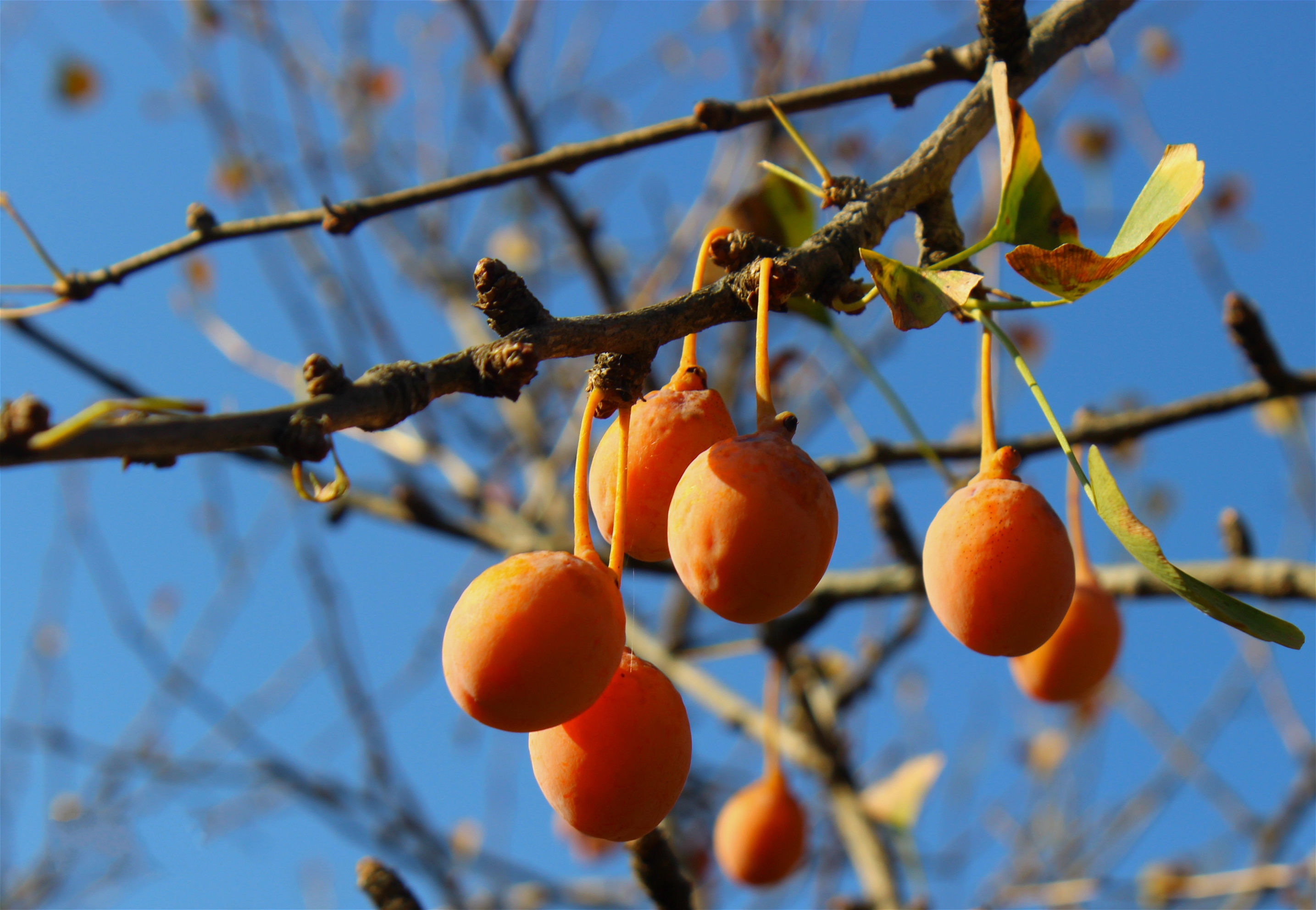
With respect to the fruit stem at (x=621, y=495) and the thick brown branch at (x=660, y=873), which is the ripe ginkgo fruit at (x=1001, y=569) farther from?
the thick brown branch at (x=660, y=873)

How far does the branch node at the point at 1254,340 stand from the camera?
144 cm

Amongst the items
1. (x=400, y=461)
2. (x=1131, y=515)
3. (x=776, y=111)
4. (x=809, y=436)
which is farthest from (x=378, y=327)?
(x=1131, y=515)

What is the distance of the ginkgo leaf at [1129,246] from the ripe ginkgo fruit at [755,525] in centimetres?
21

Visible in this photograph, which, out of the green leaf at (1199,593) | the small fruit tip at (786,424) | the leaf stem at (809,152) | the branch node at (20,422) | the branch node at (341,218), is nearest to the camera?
the branch node at (20,422)

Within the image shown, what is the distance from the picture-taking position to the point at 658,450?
0.83m

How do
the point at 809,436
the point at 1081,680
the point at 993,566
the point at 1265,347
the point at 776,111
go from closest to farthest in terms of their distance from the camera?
the point at 993,566, the point at 776,111, the point at 1081,680, the point at 1265,347, the point at 809,436

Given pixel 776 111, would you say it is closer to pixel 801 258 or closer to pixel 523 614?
pixel 801 258

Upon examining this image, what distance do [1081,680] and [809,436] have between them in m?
2.48

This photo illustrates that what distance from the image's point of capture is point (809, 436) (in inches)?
143

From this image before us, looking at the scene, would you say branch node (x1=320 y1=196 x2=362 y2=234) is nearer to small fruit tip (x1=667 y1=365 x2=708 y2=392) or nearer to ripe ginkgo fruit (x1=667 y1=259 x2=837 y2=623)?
small fruit tip (x1=667 y1=365 x2=708 y2=392)

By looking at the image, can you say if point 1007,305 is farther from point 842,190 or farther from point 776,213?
point 776,213

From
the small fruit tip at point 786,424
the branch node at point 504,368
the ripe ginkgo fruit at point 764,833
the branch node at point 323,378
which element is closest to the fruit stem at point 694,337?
the small fruit tip at point 786,424

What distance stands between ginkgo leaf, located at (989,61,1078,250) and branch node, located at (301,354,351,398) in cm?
59

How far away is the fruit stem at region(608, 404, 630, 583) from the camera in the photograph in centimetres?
75
